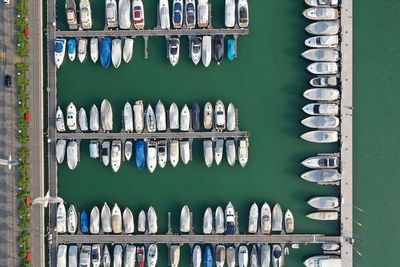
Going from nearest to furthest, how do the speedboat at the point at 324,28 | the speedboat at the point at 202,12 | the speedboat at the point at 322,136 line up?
the speedboat at the point at 324,28 < the speedboat at the point at 322,136 < the speedboat at the point at 202,12

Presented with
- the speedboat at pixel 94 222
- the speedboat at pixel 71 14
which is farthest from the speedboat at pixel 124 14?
the speedboat at pixel 94 222

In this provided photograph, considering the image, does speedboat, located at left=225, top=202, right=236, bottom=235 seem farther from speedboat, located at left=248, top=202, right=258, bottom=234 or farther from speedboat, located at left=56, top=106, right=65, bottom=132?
speedboat, located at left=56, top=106, right=65, bottom=132

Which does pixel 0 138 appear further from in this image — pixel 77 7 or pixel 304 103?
pixel 304 103

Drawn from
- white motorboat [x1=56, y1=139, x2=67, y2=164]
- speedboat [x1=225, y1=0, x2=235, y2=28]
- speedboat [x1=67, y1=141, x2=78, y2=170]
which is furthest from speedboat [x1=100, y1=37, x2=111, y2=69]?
speedboat [x1=225, y1=0, x2=235, y2=28]

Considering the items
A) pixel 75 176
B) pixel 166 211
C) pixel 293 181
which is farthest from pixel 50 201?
pixel 293 181

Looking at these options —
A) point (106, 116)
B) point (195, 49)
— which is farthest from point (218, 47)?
point (106, 116)

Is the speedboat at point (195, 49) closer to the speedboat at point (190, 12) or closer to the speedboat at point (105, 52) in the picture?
the speedboat at point (190, 12)
